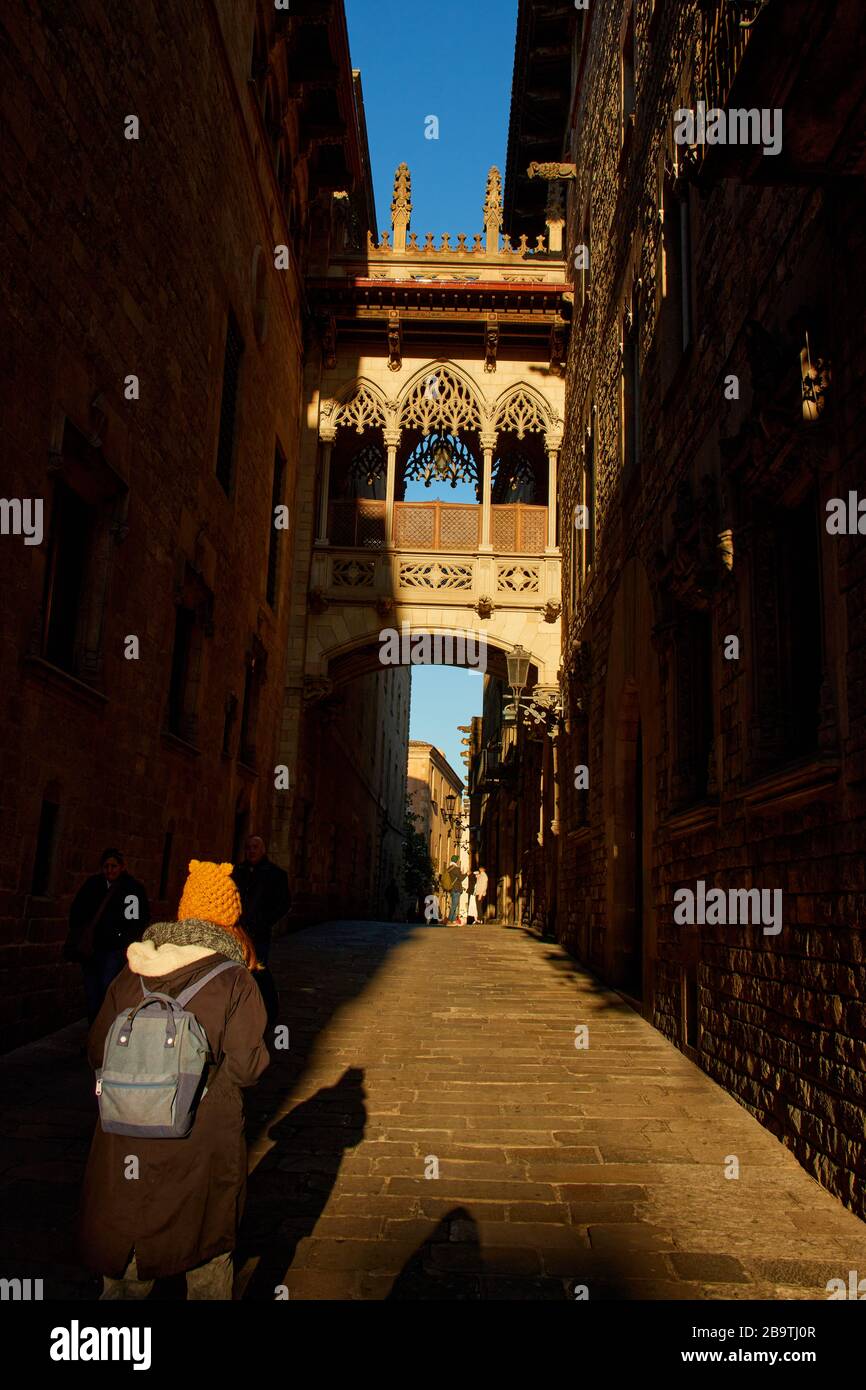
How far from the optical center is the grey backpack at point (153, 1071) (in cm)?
288

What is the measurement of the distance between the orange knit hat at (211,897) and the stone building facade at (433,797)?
2538 inches

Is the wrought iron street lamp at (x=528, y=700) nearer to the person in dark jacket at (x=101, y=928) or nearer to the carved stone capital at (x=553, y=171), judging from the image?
the person in dark jacket at (x=101, y=928)

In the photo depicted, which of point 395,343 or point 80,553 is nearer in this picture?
point 80,553

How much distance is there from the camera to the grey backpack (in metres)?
2.88

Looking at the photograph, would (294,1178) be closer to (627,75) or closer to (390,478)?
(627,75)

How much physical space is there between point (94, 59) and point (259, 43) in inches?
323

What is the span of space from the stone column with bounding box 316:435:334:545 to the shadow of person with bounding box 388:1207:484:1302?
16.1m

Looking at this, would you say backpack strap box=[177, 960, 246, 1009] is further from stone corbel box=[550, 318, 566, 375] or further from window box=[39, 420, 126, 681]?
stone corbel box=[550, 318, 566, 375]

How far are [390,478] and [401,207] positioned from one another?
5838mm

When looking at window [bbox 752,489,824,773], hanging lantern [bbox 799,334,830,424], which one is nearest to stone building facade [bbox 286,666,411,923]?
window [bbox 752,489,824,773]

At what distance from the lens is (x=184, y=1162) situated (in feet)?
9.57

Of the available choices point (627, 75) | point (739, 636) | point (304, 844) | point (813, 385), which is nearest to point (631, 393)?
point (627, 75)

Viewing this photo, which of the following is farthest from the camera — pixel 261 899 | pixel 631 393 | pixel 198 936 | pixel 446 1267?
pixel 631 393
